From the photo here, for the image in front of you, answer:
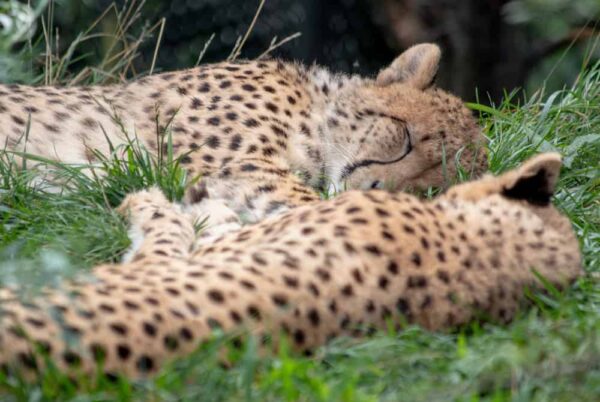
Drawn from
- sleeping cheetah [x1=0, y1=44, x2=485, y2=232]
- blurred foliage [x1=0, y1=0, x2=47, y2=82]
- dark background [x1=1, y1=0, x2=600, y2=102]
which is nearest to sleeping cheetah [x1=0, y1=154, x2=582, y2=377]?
sleeping cheetah [x1=0, y1=44, x2=485, y2=232]

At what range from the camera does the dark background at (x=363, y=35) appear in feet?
26.9

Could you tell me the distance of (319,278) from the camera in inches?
141

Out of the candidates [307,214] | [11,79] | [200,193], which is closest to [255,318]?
[307,214]

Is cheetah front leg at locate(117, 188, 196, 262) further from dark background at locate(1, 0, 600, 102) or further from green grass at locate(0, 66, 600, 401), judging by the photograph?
dark background at locate(1, 0, 600, 102)

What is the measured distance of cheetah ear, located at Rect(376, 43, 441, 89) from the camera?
590 centimetres

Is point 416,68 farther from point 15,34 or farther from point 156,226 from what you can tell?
point 15,34

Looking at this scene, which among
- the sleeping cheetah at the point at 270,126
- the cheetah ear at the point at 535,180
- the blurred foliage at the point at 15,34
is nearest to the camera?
the cheetah ear at the point at 535,180

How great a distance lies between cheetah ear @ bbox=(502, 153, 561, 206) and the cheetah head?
121cm

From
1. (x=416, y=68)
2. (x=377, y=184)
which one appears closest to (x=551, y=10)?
(x=377, y=184)

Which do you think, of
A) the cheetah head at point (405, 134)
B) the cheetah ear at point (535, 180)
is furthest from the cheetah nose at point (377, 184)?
the cheetah ear at point (535, 180)

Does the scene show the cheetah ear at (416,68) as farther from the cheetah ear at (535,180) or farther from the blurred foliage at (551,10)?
the blurred foliage at (551,10)

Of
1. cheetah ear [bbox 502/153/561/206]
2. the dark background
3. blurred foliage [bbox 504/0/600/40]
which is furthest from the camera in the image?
the dark background

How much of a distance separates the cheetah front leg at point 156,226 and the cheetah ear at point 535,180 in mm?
1117

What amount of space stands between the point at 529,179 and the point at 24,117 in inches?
97.4
